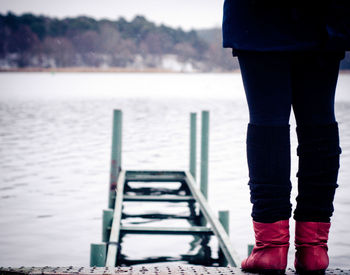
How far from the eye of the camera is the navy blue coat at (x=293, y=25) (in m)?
2.09

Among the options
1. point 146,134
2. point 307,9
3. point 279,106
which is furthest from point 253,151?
point 146,134

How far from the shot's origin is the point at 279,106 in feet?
7.13

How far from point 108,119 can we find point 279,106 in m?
27.3

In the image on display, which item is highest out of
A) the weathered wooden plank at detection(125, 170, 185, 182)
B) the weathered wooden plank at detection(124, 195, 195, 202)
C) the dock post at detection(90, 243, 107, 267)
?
the weathered wooden plank at detection(125, 170, 185, 182)

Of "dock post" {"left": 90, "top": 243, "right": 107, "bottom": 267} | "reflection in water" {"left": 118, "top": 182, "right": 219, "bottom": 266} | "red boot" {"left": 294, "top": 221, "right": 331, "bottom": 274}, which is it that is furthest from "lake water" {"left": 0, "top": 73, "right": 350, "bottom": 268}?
"red boot" {"left": 294, "top": 221, "right": 331, "bottom": 274}

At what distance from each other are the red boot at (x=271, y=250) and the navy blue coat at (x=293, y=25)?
0.67 metres

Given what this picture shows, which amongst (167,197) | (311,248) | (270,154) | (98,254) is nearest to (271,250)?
(311,248)

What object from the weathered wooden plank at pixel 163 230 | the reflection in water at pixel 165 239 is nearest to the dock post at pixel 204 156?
the reflection in water at pixel 165 239

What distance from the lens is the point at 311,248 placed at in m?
2.19

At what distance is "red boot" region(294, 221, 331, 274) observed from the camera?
2164mm

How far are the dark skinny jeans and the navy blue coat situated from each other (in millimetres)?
54

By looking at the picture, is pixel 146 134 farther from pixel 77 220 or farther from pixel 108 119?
pixel 77 220

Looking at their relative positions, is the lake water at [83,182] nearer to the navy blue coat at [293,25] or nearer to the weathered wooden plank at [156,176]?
the weathered wooden plank at [156,176]

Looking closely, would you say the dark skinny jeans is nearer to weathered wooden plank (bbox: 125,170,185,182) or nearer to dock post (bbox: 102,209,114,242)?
dock post (bbox: 102,209,114,242)
